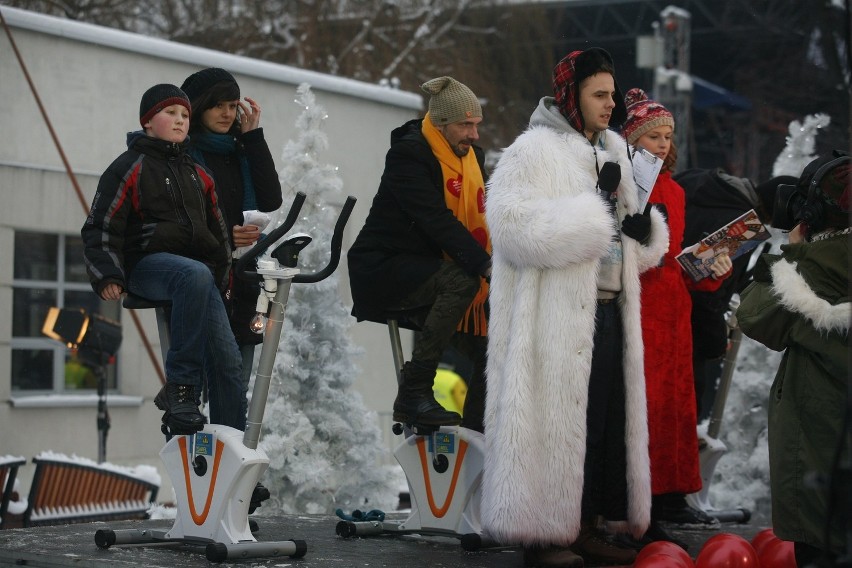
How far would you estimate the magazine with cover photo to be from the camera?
21.1 ft

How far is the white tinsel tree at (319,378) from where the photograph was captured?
9.55 m

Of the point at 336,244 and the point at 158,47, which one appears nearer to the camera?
the point at 336,244

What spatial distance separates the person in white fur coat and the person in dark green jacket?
0.72m

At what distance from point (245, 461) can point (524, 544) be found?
110 centimetres

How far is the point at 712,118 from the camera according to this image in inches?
1286

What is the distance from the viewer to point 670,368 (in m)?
6.70

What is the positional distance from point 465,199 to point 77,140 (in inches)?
261

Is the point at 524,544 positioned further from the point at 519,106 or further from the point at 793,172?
the point at 519,106

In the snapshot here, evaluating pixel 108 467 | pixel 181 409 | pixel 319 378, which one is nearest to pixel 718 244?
pixel 181 409

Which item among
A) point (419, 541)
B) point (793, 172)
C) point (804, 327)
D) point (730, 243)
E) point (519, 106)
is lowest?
point (419, 541)

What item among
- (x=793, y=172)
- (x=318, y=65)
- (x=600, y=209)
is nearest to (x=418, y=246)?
(x=600, y=209)

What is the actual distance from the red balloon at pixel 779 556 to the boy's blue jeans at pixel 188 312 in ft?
7.30

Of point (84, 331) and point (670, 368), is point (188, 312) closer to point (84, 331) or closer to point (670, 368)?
point (670, 368)

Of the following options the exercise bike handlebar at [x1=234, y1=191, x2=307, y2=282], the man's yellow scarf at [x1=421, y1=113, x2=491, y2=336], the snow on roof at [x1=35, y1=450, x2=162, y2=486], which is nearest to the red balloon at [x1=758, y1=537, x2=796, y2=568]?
the man's yellow scarf at [x1=421, y1=113, x2=491, y2=336]
